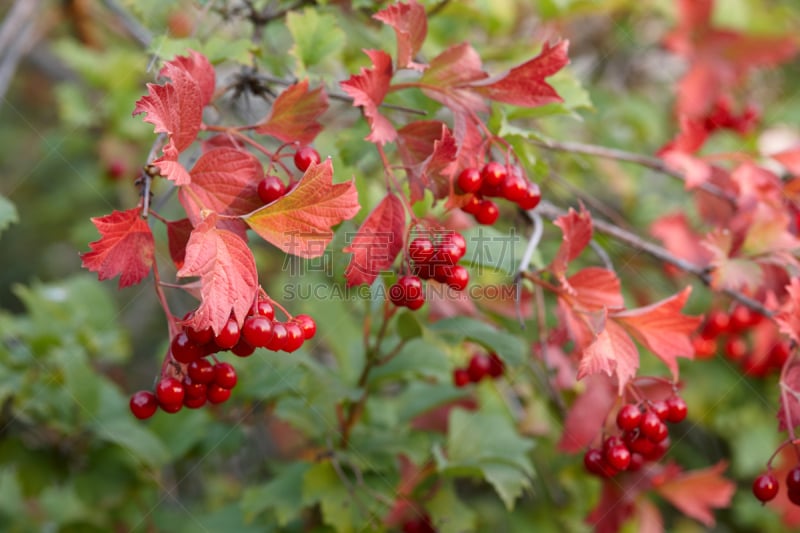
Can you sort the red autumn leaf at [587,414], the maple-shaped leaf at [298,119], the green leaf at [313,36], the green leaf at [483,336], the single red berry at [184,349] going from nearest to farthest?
the single red berry at [184,349], the maple-shaped leaf at [298,119], the green leaf at [313,36], the green leaf at [483,336], the red autumn leaf at [587,414]

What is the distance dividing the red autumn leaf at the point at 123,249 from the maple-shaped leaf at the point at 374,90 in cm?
37

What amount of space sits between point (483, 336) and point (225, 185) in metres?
0.66

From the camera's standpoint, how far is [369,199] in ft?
5.32

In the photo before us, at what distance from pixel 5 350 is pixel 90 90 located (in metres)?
1.39

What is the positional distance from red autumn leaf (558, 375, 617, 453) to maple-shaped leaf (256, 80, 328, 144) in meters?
0.90

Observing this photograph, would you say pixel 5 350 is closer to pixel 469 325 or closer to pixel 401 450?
pixel 401 450

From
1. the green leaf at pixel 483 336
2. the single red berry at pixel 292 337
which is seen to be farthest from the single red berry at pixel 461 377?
the single red berry at pixel 292 337

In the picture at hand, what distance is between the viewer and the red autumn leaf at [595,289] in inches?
49.7

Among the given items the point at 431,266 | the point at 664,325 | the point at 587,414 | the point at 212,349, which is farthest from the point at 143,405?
the point at 587,414

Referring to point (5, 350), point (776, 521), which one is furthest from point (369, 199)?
point (776, 521)

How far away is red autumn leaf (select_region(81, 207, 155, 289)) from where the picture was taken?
1008mm

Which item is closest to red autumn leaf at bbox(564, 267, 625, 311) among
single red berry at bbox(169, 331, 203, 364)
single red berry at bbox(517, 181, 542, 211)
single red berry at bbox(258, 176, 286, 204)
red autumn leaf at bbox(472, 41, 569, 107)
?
single red berry at bbox(517, 181, 542, 211)

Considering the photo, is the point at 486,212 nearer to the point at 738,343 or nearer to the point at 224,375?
the point at 224,375

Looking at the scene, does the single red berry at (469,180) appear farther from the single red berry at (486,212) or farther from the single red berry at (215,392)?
the single red berry at (215,392)
